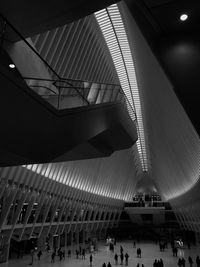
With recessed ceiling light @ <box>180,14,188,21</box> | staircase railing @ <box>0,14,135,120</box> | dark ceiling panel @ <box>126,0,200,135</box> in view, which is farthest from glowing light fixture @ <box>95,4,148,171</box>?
recessed ceiling light @ <box>180,14,188,21</box>

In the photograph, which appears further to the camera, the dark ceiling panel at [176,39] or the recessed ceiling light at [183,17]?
the recessed ceiling light at [183,17]

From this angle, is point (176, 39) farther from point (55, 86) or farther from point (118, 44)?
point (118, 44)

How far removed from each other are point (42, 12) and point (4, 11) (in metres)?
0.89

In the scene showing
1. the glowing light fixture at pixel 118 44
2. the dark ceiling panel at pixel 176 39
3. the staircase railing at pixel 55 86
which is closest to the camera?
the dark ceiling panel at pixel 176 39

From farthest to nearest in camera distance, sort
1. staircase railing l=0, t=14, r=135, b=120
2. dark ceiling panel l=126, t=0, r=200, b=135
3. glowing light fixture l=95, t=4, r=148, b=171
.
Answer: glowing light fixture l=95, t=4, r=148, b=171 < staircase railing l=0, t=14, r=135, b=120 < dark ceiling panel l=126, t=0, r=200, b=135

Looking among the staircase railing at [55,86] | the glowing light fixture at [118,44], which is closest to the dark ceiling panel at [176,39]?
the staircase railing at [55,86]

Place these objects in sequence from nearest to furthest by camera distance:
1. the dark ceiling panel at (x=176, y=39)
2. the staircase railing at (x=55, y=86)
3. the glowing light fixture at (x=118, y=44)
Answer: the dark ceiling panel at (x=176, y=39), the staircase railing at (x=55, y=86), the glowing light fixture at (x=118, y=44)

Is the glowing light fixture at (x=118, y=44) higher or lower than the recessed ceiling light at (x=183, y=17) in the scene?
higher

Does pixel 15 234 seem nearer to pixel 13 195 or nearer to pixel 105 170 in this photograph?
pixel 13 195

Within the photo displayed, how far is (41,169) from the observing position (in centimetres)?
2639

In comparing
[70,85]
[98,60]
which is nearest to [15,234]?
[98,60]

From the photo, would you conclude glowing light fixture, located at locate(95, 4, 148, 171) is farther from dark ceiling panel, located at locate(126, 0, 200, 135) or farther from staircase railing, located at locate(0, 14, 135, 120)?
dark ceiling panel, located at locate(126, 0, 200, 135)

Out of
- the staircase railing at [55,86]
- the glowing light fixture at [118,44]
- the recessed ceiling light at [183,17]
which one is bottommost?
the staircase railing at [55,86]

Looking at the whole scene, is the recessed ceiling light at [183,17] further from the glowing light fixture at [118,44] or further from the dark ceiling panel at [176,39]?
the glowing light fixture at [118,44]
